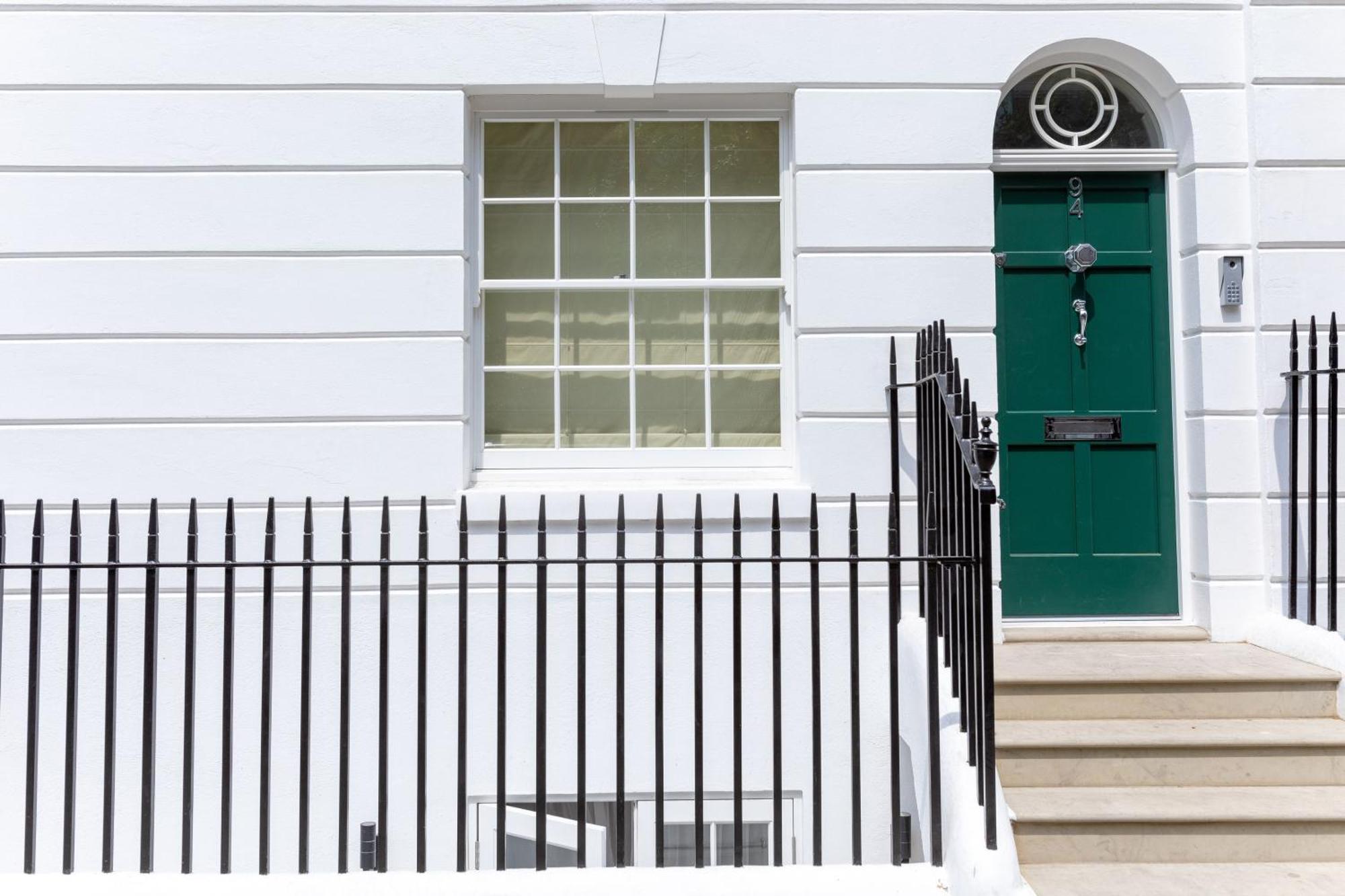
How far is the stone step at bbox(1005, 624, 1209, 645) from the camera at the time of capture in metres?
4.68

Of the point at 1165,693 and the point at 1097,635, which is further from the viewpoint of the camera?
the point at 1097,635

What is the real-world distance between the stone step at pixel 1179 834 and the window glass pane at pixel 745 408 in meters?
2.08

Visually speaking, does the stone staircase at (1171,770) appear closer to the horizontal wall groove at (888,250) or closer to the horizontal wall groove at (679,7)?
the horizontal wall groove at (888,250)

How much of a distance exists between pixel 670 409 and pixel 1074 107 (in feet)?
8.03

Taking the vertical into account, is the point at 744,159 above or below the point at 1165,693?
above

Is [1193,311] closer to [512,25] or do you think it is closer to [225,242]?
[512,25]

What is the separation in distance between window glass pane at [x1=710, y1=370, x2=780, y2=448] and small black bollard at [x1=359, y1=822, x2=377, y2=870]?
7.35ft

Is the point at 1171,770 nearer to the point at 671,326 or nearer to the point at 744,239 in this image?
the point at 671,326

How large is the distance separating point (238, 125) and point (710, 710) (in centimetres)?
335

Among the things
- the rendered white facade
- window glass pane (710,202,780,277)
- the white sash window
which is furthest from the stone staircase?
window glass pane (710,202,780,277)

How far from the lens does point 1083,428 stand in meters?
4.90

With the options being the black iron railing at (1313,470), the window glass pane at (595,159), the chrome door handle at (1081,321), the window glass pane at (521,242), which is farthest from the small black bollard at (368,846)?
the black iron railing at (1313,470)

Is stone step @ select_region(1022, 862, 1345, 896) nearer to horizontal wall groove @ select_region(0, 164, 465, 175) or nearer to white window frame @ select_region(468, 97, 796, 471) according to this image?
white window frame @ select_region(468, 97, 796, 471)

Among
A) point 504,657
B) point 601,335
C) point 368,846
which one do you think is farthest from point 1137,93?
point 368,846
